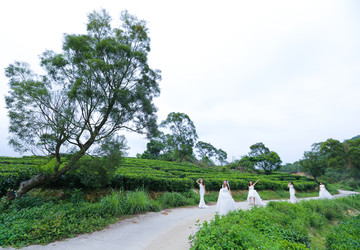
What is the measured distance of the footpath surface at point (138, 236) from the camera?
13.7ft

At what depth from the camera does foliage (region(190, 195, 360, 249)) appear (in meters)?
3.42

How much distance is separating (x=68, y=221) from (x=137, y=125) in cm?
382

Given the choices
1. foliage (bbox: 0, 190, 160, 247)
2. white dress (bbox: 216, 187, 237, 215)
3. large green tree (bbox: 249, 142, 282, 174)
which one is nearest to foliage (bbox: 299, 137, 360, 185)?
large green tree (bbox: 249, 142, 282, 174)

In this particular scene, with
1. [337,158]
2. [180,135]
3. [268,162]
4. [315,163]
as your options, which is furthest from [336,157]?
[180,135]

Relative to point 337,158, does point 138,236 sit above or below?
below

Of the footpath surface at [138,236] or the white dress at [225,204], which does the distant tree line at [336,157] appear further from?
the footpath surface at [138,236]

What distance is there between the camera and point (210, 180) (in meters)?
13.9

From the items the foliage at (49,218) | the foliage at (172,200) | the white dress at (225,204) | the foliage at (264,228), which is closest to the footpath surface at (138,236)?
the foliage at (49,218)

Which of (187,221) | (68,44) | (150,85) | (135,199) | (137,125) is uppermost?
(68,44)

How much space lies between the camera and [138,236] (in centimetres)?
493

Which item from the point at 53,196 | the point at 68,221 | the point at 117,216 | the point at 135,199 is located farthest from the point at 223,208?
the point at 53,196

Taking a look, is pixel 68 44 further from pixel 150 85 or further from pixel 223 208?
pixel 223 208

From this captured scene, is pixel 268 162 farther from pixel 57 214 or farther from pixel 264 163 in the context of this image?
pixel 57 214

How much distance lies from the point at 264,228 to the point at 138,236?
3639 millimetres
